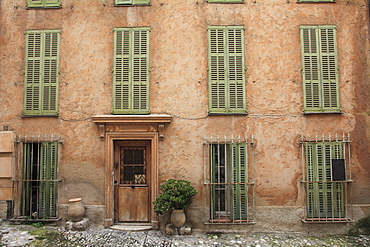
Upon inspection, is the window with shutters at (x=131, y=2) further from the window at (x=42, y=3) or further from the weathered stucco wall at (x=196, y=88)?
the window at (x=42, y=3)

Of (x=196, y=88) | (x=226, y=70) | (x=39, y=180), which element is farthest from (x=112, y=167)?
(x=226, y=70)

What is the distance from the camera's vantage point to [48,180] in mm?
7613

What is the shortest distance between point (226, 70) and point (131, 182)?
352 centimetres

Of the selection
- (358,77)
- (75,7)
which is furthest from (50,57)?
(358,77)

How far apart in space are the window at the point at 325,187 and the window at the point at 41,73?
6.22 m

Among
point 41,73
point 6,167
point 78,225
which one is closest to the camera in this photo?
point 78,225

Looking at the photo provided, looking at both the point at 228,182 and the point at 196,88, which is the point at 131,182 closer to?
the point at 228,182

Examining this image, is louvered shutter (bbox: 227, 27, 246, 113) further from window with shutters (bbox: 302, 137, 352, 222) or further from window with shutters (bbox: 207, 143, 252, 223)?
window with shutters (bbox: 302, 137, 352, 222)

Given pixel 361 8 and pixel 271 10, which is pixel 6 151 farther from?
pixel 361 8

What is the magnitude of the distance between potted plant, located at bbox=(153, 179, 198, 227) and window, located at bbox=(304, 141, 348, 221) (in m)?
2.67

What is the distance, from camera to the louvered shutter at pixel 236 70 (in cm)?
766

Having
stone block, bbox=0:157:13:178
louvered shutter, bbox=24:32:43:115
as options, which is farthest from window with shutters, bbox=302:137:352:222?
stone block, bbox=0:157:13:178

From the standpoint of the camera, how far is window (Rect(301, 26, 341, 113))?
761 cm

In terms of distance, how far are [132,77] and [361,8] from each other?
5738 mm
